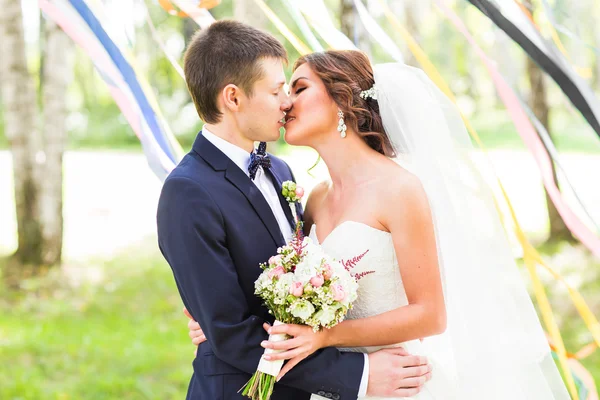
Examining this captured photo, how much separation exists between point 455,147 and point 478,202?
0.24 meters

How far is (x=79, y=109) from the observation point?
24.5 meters

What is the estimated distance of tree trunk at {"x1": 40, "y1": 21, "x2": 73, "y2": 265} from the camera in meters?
7.02

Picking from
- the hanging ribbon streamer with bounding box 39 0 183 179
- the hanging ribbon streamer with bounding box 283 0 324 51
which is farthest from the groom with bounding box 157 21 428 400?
the hanging ribbon streamer with bounding box 39 0 183 179

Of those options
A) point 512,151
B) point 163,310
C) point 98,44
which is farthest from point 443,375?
point 512,151

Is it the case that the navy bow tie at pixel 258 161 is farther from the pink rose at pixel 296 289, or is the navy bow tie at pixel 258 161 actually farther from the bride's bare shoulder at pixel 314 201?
the pink rose at pixel 296 289

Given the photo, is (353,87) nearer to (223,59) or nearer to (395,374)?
(223,59)

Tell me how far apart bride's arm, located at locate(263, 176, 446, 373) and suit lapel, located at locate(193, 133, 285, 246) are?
44 centimetres

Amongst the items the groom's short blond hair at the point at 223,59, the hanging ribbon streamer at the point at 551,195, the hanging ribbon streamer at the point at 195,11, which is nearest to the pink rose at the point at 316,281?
the groom's short blond hair at the point at 223,59

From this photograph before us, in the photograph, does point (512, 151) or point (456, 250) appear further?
point (512, 151)

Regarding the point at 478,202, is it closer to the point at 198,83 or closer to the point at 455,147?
the point at 455,147

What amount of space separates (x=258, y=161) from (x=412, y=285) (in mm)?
757

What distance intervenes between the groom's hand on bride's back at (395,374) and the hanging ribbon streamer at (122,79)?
1.48 metres

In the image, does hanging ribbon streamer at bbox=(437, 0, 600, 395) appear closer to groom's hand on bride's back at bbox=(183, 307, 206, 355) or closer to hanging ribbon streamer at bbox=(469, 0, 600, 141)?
hanging ribbon streamer at bbox=(469, 0, 600, 141)

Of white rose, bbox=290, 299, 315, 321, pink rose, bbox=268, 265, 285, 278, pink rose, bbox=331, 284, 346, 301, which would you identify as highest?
pink rose, bbox=268, 265, 285, 278
